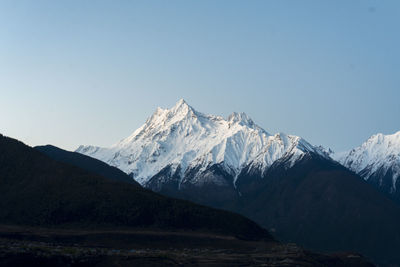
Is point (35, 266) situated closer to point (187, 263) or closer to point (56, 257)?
point (56, 257)

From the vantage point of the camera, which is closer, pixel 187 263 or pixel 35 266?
pixel 35 266

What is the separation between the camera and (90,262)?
7431 inches

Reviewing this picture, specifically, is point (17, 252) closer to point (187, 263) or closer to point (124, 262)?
point (124, 262)

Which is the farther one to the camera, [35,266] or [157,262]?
[157,262]

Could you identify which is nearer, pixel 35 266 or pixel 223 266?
pixel 35 266

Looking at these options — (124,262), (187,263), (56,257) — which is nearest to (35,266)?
(56,257)

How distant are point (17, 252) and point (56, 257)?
32.4ft

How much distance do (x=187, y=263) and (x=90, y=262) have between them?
26.2 m

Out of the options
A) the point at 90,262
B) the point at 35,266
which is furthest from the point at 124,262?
the point at 35,266

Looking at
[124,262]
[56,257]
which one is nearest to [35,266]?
[56,257]

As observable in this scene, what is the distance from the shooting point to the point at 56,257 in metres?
187

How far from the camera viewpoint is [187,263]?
197500mm

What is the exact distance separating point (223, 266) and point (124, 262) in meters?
26.5

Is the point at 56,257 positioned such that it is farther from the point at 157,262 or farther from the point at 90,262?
the point at 157,262
